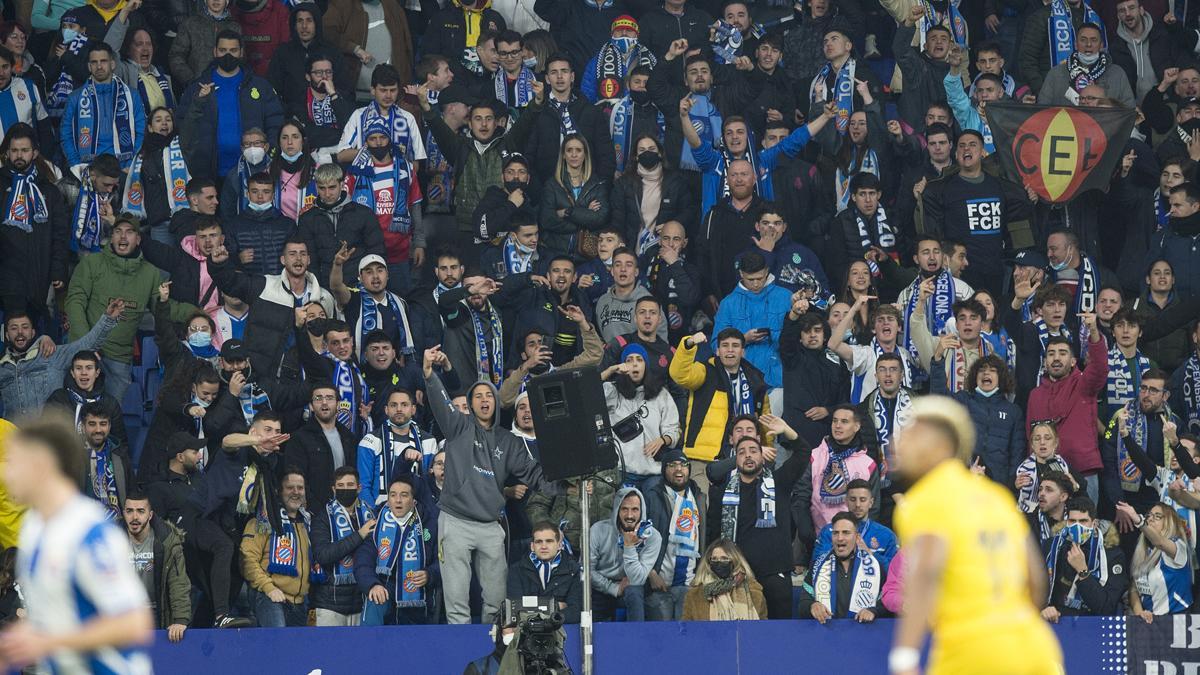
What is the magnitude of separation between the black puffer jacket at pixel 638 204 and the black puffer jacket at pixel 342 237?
2339 millimetres

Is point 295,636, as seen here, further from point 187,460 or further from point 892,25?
point 892,25

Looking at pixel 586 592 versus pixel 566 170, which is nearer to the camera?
pixel 586 592

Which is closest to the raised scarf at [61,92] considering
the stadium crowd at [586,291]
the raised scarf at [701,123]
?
the stadium crowd at [586,291]

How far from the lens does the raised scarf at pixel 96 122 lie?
17.2 meters

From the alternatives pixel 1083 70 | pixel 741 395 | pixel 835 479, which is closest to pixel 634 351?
pixel 741 395

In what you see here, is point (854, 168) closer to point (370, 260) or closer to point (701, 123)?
point (701, 123)

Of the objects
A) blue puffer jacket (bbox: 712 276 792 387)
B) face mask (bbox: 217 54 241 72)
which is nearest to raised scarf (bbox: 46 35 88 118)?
face mask (bbox: 217 54 241 72)

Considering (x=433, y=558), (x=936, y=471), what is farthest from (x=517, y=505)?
(x=936, y=471)

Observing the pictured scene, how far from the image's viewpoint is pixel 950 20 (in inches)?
768

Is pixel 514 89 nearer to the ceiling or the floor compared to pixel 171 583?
nearer to the ceiling

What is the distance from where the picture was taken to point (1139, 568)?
45.7 feet

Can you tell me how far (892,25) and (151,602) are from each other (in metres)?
10.8

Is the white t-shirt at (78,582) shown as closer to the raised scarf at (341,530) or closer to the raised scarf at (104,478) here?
the raised scarf at (341,530)

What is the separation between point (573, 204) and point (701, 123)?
167 centimetres
